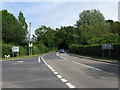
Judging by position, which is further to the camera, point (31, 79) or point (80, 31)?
point (80, 31)

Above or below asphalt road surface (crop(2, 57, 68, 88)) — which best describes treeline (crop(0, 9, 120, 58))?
above

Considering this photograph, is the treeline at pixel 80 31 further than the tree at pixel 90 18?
No

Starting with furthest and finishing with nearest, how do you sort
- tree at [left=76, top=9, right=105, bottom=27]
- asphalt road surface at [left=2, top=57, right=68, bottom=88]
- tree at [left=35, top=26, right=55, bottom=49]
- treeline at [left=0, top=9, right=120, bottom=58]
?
tree at [left=35, top=26, right=55, bottom=49]
tree at [left=76, top=9, right=105, bottom=27]
treeline at [left=0, top=9, right=120, bottom=58]
asphalt road surface at [left=2, top=57, right=68, bottom=88]

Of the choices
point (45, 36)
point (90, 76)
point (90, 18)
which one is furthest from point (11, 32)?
point (45, 36)

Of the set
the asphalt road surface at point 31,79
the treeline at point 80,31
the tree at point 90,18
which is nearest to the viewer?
the asphalt road surface at point 31,79

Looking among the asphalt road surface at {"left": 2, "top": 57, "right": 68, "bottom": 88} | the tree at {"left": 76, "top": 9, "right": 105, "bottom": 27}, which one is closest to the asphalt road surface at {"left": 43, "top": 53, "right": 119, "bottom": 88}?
the asphalt road surface at {"left": 2, "top": 57, "right": 68, "bottom": 88}

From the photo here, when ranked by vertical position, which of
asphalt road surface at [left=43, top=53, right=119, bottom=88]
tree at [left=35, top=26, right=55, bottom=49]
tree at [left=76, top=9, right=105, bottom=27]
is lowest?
asphalt road surface at [left=43, top=53, right=119, bottom=88]

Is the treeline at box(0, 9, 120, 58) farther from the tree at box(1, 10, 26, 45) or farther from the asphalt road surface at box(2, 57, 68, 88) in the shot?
the asphalt road surface at box(2, 57, 68, 88)

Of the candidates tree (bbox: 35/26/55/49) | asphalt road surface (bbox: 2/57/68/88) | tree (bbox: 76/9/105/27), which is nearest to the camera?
asphalt road surface (bbox: 2/57/68/88)

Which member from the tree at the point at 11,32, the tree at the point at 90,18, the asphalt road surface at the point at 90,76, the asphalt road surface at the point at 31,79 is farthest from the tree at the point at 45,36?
the asphalt road surface at the point at 31,79

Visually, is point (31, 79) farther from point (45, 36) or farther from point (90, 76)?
point (45, 36)

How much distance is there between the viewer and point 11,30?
65125 mm

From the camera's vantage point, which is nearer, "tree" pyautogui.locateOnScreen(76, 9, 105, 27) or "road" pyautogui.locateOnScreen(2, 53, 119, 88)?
"road" pyautogui.locateOnScreen(2, 53, 119, 88)

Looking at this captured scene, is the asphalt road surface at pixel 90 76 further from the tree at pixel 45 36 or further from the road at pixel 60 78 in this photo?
the tree at pixel 45 36
